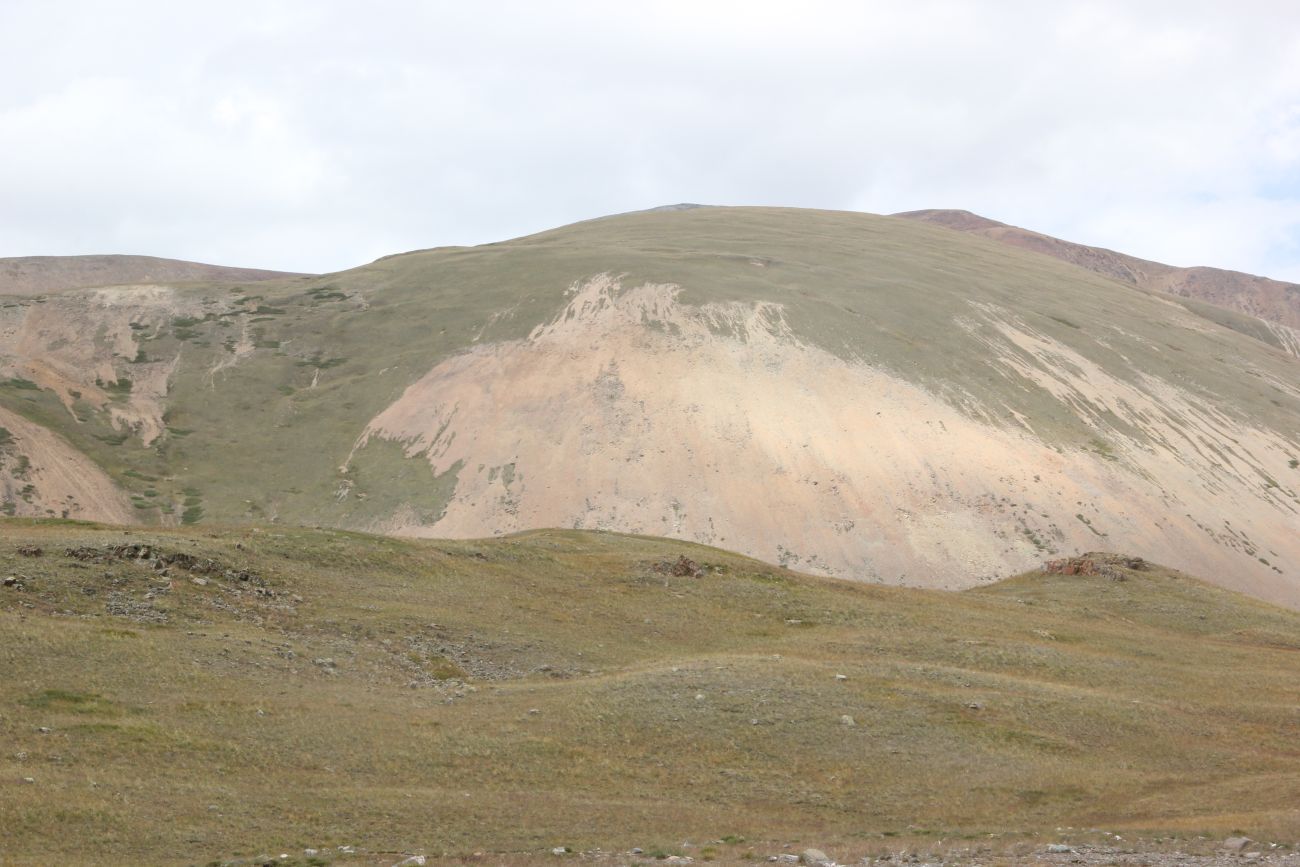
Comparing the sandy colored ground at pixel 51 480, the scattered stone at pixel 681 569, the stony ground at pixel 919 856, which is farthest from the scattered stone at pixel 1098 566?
the sandy colored ground at pixel 51 480

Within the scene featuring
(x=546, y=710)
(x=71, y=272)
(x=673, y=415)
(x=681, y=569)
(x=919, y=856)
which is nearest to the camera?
(x=919, y=856)

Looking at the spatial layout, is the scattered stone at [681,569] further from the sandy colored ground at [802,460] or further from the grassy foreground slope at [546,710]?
the sandy colored ground at [802,460]

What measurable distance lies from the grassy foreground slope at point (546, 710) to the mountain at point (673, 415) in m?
25.5

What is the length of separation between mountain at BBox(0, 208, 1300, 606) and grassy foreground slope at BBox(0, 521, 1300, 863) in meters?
25.5

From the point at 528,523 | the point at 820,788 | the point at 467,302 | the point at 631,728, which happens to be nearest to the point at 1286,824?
the point at 820,788

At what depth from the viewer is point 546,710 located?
95.3 ft

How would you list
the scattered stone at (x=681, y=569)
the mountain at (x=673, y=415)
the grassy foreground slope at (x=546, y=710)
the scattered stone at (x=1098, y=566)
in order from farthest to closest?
the mountain at (x=673, y=415) → the scattered stone at (x=1098, y=566) → the scattered stone at (x=681, y=569) → the grassy foreground slope at (x=546, y=710)

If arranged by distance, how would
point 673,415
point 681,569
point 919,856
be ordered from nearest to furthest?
point 919,856 < point 681,569 < point 673,415

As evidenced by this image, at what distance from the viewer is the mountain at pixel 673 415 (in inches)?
2763

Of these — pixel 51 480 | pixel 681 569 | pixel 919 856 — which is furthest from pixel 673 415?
pixel 919 856

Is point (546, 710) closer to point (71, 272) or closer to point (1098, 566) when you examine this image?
point (1098, 566)

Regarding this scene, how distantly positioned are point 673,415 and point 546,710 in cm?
4949

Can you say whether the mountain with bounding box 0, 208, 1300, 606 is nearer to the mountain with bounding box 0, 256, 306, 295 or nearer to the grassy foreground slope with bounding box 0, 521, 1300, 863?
the grassy foreground slope with bounding box 0, 521, 1300, 863

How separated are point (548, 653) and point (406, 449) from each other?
148 feet
